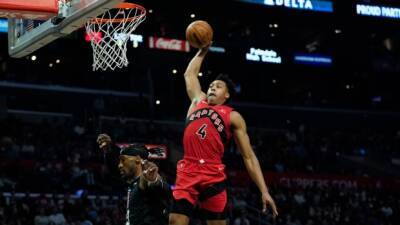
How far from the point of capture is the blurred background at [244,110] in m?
19.0

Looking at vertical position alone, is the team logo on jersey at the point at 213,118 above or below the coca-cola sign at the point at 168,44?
below

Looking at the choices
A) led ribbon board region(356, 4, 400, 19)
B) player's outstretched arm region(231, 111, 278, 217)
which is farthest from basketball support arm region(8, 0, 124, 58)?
led ribbon board region(356, 4, 400, 19)

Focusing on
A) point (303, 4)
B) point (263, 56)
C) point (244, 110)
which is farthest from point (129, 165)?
point (244, 110)

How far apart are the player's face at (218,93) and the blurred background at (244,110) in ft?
33.1

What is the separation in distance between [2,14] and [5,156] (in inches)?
485

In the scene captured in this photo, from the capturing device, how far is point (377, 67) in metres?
30.7

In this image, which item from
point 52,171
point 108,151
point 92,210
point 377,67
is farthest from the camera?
point 377,67

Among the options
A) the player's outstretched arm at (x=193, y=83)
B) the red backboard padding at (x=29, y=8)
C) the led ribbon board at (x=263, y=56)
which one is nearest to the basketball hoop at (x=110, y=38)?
the red backboard padding at (x=29, y=8)

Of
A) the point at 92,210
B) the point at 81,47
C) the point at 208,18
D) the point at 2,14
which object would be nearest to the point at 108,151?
the point at 2,14

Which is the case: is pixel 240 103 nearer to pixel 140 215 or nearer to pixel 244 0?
pixel 244 0

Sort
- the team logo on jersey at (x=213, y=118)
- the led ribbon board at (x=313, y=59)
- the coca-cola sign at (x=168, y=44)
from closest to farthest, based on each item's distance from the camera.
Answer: the team logo on jersey at (x=213, y=118) → the coca-cola sign at (x=168, y=44) → the led ribbon board at (x=313, y=59)

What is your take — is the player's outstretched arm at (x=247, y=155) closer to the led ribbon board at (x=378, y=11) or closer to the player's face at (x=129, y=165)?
the player's face at (x=129, y=165)

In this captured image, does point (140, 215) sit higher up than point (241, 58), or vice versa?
point (241, 58)

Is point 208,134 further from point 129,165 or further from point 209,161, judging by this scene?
point 129,165
